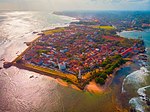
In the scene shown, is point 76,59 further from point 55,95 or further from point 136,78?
point 55,95

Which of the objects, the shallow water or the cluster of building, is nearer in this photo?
the shallow water

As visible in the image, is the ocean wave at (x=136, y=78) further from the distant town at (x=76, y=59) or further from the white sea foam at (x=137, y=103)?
the distant town at (x=76, y=59)

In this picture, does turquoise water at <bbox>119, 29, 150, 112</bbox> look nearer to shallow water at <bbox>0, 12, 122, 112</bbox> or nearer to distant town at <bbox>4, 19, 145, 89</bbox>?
shallow water at <bbox>0, 12, 122, 112</bbox>

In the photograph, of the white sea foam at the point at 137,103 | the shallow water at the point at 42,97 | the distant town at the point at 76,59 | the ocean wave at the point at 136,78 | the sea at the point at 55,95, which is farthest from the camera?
the distant town at the point at 76,59

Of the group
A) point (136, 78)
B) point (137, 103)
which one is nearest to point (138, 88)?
point (136, 78)

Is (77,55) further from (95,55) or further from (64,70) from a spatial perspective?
(64,70)

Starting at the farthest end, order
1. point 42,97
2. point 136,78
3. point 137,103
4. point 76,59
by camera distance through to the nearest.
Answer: point 76,59
point 136,78
point 42,97
point 137,103

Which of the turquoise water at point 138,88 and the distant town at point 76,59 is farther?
the distant town at point 76,59

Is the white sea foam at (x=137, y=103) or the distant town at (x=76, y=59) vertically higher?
the white sea foam at (x=137, y=103)

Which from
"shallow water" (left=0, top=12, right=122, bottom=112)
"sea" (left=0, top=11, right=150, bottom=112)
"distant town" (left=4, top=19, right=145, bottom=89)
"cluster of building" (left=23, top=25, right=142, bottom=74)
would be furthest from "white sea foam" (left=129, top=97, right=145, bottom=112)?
"cluster of building" (left=23, top=25, right=142, bottom=74)

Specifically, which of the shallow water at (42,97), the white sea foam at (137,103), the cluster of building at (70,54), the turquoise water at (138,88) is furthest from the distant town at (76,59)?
the white sea foam at (137,103)

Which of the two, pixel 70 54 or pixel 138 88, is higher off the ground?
pixel 138 88

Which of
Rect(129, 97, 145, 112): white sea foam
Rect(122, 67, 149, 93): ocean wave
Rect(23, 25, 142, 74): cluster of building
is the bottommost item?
Rect(23, 25, 142, 74): cluster of building

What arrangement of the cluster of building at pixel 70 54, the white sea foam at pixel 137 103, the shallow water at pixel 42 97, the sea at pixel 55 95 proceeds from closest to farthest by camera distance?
the white sea foam at pixel 137 103
the shallow water at pixel 42 97
the sea at pixel 55 95
the cluster of building at pixel 70 54
